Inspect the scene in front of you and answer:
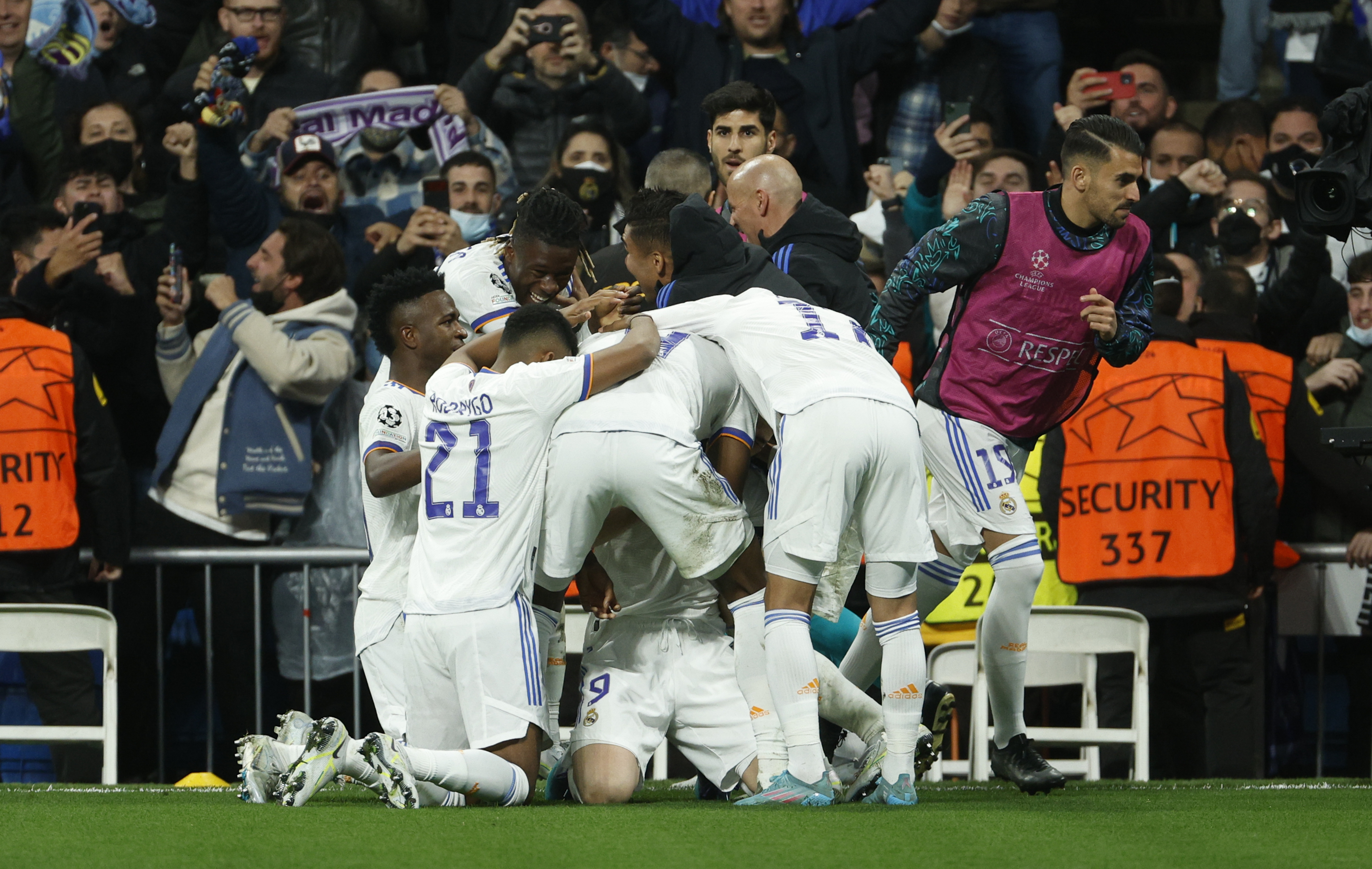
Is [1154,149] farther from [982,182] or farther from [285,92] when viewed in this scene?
[285,92]

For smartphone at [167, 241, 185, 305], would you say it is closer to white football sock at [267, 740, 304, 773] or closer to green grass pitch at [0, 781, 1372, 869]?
green grass pitch at [0, 781, 1372, 869]

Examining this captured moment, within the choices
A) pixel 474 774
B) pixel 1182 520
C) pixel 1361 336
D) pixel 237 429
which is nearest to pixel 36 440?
pixel 237 429

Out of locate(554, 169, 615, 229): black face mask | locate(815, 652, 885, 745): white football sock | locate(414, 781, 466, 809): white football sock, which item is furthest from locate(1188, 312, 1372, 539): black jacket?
locate(414, 781, 466, 809): white football sock

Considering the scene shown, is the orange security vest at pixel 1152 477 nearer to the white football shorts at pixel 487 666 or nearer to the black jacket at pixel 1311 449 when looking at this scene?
the black jacket at pixel 1311 449

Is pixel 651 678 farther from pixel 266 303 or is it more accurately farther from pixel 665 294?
pixel 266 303

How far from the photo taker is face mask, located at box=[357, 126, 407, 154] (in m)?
9.64

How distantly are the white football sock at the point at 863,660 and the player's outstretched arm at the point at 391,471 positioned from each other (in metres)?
1.73

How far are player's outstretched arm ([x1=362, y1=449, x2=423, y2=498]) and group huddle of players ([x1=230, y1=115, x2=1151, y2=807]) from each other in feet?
0.04

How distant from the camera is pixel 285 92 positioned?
32.6 feet

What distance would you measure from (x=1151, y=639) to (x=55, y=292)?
5.45 metres

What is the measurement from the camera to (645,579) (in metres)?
5.98

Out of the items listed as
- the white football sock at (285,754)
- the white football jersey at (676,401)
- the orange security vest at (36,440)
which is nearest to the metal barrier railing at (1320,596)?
the white football jersey at (676,401)

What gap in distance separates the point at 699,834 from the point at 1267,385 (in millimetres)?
4716

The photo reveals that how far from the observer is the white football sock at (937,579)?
6.35 m
